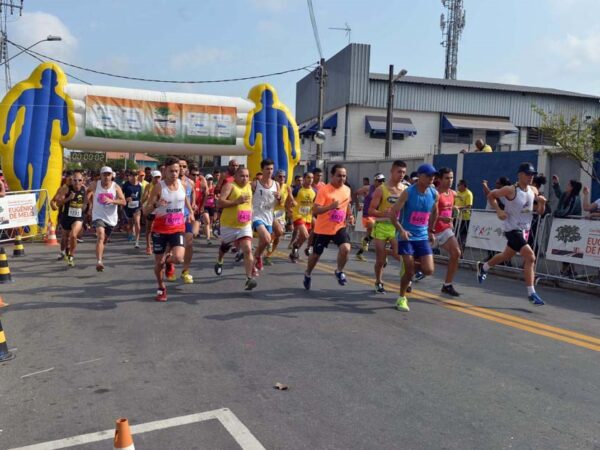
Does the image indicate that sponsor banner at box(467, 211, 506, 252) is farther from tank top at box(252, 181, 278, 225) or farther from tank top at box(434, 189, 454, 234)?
tank top at box(252, 181, 278, 225)

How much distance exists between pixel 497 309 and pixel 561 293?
98.7 inches

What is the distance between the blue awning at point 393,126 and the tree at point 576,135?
73.1 feet

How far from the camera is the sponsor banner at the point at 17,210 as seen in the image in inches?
464

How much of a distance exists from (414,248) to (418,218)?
41 cm

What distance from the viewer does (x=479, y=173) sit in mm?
14078

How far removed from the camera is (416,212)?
23.1 feet

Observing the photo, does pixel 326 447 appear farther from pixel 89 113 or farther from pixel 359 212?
pixel 89 113

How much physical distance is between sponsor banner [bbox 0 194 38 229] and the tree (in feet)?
37.1

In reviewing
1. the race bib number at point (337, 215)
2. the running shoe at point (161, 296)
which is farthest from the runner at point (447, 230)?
the running shoe at point (161, 296)

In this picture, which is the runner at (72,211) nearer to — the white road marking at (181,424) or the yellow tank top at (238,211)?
the yellow tank top at (238,211)

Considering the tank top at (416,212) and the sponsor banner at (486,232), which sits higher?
the tank top at (416,212)

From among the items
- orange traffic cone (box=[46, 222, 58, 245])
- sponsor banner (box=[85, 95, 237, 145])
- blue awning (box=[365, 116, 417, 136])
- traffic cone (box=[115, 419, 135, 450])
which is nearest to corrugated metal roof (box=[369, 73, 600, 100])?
blue awning (box=[365, 116, 417, 136])

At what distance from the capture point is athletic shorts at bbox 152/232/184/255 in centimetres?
737

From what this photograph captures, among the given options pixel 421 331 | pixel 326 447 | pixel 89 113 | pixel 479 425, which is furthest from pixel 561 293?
pixel 89 113
